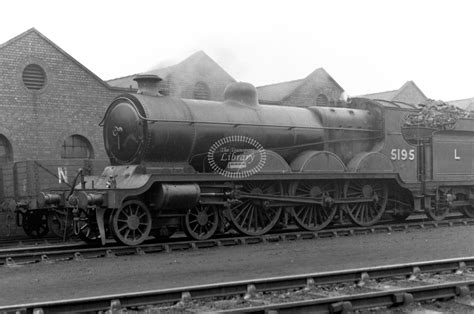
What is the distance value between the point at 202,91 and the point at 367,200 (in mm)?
9651

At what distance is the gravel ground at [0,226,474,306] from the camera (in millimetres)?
6781

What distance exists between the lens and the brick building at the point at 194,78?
61.3 ft

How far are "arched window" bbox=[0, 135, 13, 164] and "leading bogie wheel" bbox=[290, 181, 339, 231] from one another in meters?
8.32

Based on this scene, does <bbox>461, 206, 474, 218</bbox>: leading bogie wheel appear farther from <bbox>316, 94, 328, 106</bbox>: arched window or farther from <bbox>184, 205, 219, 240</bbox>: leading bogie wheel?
<bbox>316, 94, 328, 106</bbox>: arched window

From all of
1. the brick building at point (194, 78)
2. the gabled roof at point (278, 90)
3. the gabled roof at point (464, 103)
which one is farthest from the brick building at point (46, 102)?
the gabled roof at point (464, 103)

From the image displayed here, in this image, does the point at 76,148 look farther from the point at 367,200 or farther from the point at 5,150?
the point at 367,200

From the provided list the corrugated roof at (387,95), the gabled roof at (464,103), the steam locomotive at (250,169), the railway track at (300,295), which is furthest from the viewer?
the gabled roof at (464,103)

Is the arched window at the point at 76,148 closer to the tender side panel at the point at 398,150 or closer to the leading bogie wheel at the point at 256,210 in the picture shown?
the leading bogie wheel at the point at 256,210

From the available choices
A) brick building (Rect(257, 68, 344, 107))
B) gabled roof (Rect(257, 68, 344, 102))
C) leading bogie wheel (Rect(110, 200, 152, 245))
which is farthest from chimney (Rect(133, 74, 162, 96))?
gabled roof (Rect(257, 68, 344, 102))

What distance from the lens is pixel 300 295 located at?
19.9ft

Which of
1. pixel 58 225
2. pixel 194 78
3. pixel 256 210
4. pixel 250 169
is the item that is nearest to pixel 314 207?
pixel 256 210

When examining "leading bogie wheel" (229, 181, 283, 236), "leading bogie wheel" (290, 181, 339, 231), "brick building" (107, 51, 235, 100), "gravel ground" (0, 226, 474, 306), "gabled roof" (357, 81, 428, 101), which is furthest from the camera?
"gabled roof" (357, 81, 428, 101)

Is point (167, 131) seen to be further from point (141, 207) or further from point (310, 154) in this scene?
point (310, 154)

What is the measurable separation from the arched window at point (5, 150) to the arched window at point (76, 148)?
61.3 inches
